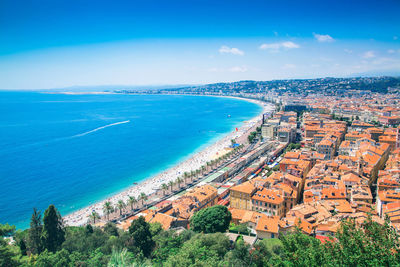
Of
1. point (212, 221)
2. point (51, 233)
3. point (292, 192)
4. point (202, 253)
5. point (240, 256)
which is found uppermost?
point (202, 253)

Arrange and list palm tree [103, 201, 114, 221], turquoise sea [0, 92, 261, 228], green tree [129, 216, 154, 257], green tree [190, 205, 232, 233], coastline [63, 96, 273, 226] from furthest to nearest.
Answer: turquoise sea [0, 92, 261, 228]
coastline [63, 96, 273, 226]
palm tree [103, 201, 114, 221]
green tree [190, 205, 232, 233]
green tree [129, 216, 154, 257]

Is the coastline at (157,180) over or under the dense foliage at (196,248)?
under

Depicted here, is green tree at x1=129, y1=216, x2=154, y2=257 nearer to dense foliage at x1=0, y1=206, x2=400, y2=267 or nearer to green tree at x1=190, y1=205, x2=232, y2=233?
dense foliage at x1=0, y1=206, x2=400, y2=267

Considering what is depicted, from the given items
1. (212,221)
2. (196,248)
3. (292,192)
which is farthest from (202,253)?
(292,192)

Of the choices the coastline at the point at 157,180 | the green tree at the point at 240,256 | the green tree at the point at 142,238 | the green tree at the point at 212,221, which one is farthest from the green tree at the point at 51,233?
the green tree at the point at 240,256

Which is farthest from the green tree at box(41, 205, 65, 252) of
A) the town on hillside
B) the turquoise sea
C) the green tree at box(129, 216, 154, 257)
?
the turquoise sea

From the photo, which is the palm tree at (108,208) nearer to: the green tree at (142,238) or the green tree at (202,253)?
the green tree at (142,238)

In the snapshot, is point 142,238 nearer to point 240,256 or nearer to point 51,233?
point 240,256
